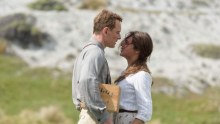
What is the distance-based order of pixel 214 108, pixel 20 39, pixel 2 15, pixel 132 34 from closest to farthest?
pixel 132 34, pixel 214 108, pixel 20 39, pixel 2 15

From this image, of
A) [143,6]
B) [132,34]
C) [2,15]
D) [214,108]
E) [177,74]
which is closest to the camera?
[132,34]

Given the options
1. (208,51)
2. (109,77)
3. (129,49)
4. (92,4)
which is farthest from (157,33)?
(109,77)

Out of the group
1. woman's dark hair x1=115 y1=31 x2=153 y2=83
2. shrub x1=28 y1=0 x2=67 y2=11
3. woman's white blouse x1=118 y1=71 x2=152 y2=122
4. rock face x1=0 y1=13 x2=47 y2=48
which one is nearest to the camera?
woman's white blouse x1=118 y1=71 x2=152 y2=122

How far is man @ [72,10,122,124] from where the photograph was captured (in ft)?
20.3

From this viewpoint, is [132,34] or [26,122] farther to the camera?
[26,122]

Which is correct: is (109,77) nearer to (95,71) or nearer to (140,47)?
(95,71)

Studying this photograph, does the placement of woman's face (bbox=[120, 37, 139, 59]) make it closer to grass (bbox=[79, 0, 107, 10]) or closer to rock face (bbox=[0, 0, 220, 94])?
rock face (bbox=[0, 0, 220, 94])

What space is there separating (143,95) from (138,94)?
58 mm

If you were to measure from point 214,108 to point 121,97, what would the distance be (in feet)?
47.3

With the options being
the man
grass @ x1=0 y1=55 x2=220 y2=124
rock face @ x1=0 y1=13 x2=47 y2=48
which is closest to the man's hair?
the man

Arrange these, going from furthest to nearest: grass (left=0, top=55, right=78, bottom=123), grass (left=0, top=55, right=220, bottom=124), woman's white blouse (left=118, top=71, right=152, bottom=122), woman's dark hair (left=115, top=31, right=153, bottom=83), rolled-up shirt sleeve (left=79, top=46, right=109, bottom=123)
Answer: grass (left=0, top=55, right=78, bottom=123)
grass (left=0, top=55, right=220, bottom=124)
woman's dark hair (left=115, top=31, right=153, bottom=83)
woman's white blouse (left=118, top=71, right=152, bottom=122)
rolled-up shirt sleeve (left=79, top=46, right=109, bottom=123)

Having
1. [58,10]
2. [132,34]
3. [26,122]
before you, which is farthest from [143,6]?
[132,34]

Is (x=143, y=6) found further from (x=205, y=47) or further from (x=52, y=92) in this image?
(x=52, y=92)

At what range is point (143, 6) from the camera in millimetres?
35125
